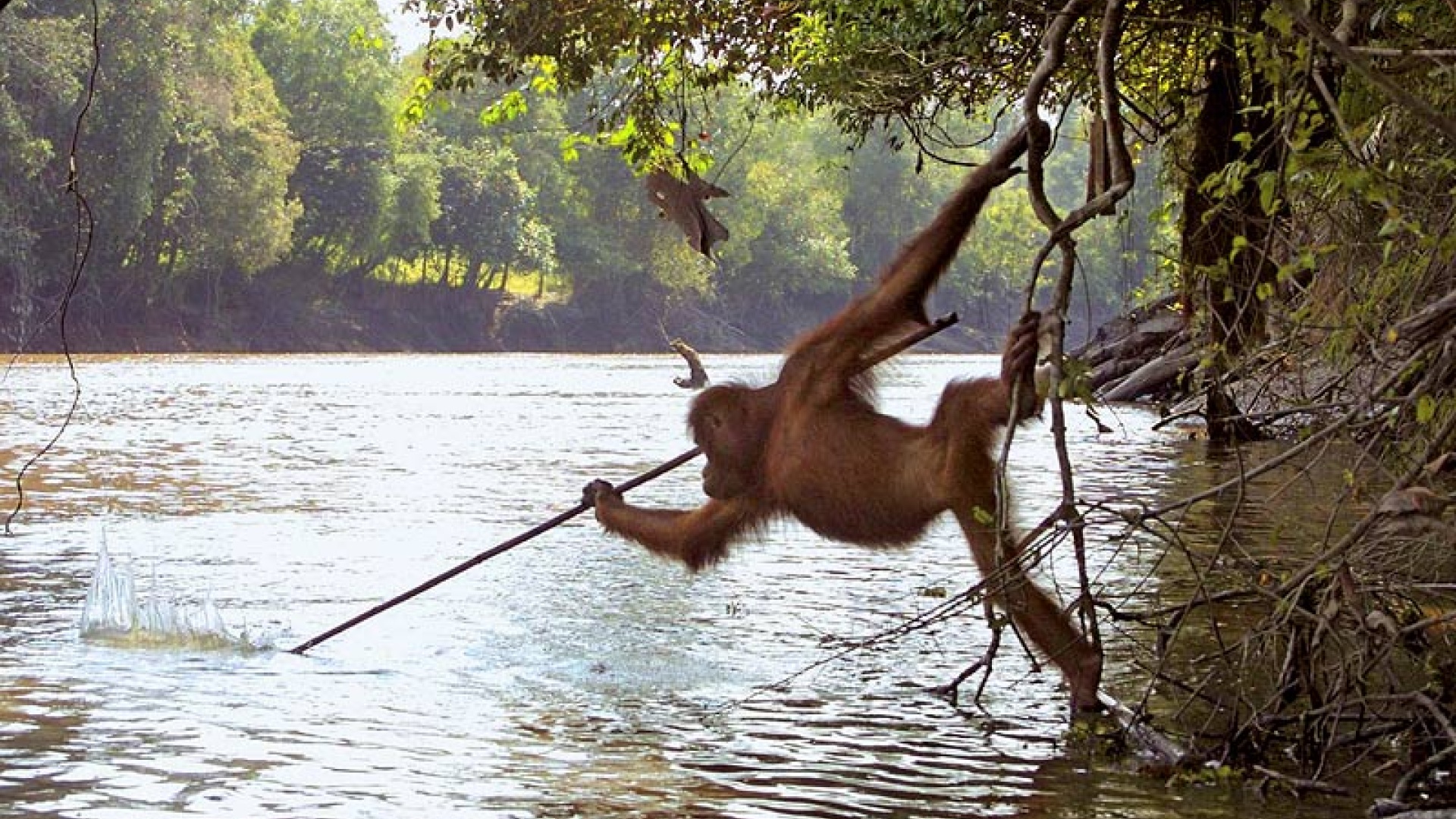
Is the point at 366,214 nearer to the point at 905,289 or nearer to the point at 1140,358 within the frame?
the point at 1140,358

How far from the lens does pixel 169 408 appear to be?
26.9 m

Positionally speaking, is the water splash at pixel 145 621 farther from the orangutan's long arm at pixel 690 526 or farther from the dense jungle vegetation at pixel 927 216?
the dense jungle vegetation at pixel 927 216

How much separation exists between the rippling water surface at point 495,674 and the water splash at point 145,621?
10cm

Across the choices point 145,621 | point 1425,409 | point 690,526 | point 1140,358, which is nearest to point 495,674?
point 690,526

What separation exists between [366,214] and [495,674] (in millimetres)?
66278

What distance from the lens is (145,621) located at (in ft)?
27.2

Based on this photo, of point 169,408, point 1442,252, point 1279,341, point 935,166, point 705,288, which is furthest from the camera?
point 935,166

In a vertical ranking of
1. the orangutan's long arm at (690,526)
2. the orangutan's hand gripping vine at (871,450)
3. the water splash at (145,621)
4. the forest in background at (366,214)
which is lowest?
the water splash at (145,621)

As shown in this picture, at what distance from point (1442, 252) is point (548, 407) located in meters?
24.9

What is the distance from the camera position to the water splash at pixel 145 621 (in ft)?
A: 26.2

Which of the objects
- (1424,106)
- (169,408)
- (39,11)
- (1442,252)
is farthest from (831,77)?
(39,11)

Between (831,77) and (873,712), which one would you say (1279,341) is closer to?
(873,712)

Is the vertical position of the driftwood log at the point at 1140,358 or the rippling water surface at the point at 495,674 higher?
the driftwood log at the point at 1140,358

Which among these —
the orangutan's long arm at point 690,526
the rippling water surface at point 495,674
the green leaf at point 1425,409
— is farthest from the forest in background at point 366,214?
the green leaf at point 1425,409
